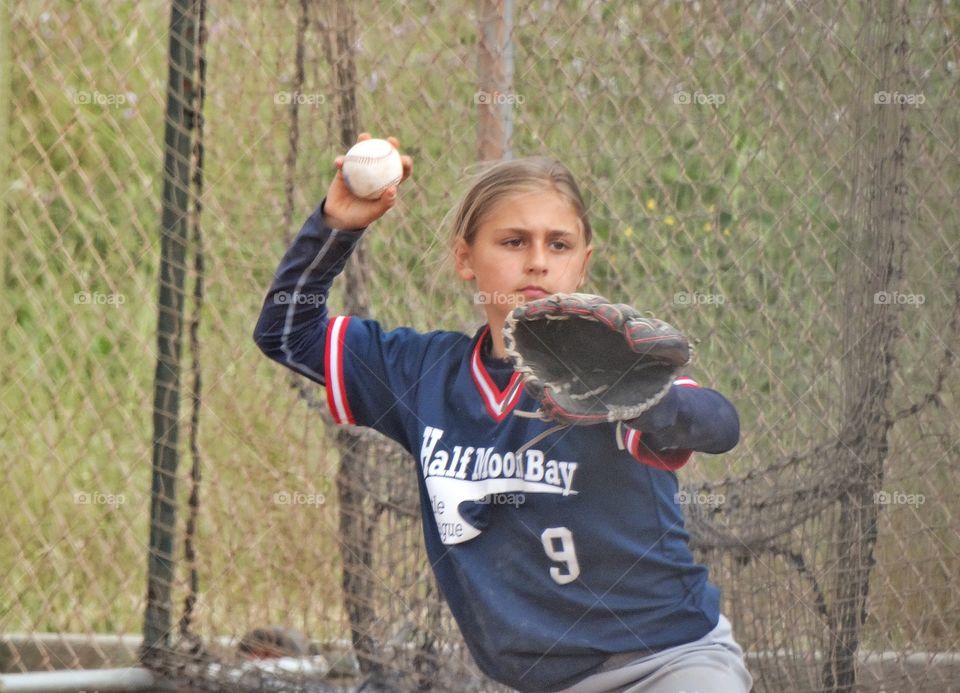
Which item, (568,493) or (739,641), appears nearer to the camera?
(568,493)

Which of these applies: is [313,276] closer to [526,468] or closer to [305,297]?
[305,297]

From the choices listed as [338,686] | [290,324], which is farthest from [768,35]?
[338,686]

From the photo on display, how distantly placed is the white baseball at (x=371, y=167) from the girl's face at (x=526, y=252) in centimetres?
20

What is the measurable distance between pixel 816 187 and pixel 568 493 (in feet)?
3.08

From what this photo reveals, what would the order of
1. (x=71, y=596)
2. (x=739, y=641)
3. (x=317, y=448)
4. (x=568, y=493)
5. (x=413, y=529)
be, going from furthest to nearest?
1. (x=71, y=596)
2. (x=317, y=448)
3. (x=413, y=529)
4. (x=739, y=641)
5. (x=568, y=493)

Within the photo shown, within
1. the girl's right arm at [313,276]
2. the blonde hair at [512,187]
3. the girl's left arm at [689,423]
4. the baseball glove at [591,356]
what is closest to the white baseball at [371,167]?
the girl's right arm at [313,276]

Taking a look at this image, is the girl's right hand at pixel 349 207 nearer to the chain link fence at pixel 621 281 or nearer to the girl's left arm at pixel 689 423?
the chain link fence at pixel 621 281

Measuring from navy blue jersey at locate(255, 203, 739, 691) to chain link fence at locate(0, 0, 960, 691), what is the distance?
472mm

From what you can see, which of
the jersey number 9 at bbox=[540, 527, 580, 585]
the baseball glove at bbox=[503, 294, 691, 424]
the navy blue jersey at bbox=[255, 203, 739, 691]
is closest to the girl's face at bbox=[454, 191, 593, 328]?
the navy blue jersey at bbox=[255, 203, 739, 691]

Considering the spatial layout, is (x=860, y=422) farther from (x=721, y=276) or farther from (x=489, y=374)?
(x=489, y=374)

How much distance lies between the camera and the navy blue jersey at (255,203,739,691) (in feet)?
5.56

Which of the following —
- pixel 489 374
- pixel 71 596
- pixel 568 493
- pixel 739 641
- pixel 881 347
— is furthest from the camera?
pixel 71 596

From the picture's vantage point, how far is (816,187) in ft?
7.55

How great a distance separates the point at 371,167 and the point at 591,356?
0.45 meters
